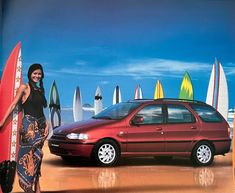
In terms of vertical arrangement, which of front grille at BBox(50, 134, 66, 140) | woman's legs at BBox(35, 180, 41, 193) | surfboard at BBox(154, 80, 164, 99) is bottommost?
woman's legs at BBox(35, 180, 41, 193)

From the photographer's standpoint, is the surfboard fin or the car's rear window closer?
the surfboard fin

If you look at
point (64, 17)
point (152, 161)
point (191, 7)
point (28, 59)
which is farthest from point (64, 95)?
point (191, 7)

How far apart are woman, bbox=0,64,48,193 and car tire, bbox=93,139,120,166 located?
93 centimetres

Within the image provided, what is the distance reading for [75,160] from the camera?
6582 millimetres

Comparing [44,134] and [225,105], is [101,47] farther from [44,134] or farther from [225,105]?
[225,105]

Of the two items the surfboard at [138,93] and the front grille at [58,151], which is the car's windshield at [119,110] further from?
the front grille at [58,151]

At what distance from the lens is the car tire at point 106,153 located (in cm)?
661

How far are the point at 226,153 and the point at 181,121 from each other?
0.82 meters

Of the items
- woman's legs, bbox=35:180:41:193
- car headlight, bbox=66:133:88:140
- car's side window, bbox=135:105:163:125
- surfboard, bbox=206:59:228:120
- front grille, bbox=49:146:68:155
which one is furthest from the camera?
surfboard, bbox=206:59:228:120

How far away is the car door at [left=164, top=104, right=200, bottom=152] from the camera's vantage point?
6.75 metres

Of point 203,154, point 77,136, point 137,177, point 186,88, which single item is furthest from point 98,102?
point 203,154

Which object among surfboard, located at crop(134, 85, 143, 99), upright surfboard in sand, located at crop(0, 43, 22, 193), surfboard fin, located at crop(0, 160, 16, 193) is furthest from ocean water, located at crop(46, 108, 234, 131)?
surfboard fin, located at crop(0, 160, 16, 193)

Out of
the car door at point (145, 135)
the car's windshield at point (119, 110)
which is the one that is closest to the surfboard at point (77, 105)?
the car's windshield at point (119, 110)

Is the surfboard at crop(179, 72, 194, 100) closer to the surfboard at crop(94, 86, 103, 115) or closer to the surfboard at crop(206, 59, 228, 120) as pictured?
the surfboard at crop(206, 59, 228, 120)
